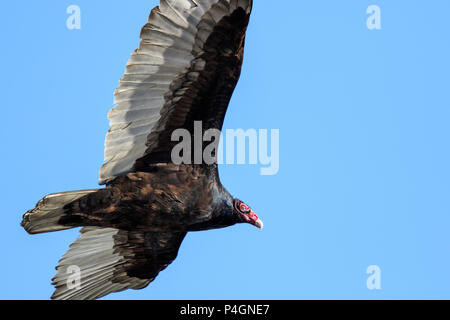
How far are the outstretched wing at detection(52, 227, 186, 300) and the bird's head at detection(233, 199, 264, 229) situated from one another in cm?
110

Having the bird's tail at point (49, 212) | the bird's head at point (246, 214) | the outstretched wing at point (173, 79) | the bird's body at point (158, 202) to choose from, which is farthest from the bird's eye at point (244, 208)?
the bird's tail at point (49, 212)

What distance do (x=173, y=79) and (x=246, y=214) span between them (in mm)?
1946

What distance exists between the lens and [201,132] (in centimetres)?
869

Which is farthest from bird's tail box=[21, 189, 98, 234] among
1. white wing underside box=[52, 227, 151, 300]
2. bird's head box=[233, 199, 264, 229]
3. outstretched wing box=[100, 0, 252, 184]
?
bird's head box=[233, 199, 264, 229]

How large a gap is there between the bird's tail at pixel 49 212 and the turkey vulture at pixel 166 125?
1 cm

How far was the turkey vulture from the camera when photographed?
8234 mm

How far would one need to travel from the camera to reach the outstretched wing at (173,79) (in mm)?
8211

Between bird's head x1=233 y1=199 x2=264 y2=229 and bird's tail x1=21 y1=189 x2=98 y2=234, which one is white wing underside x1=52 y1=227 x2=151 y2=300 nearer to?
bird's tail x1=21 y1=189 x2=98 y2=234

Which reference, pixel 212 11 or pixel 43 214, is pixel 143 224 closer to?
pixel 43 214

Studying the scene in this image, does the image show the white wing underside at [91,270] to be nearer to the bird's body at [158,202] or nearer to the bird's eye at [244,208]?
the bird's body at [158,202]

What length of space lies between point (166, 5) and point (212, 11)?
475 mm

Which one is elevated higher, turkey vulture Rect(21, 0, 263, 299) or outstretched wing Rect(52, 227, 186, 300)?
turkey vulture Rect(21, 0, 263, 299)

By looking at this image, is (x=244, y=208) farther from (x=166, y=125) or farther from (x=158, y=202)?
(x=166, y=125)
